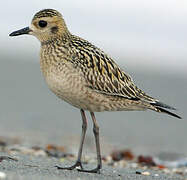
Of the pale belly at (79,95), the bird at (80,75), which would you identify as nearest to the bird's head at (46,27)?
the bird at (80,75)

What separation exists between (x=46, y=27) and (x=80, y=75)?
1.04 metres

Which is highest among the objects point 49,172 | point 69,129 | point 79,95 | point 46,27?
point 46,27

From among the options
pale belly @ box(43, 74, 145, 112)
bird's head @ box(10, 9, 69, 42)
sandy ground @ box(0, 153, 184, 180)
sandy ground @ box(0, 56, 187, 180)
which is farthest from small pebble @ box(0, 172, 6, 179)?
bird's head @ box(10, 9, 69, 42)

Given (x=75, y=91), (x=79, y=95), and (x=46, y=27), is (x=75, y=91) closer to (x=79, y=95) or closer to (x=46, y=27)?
(x=79, y=95)

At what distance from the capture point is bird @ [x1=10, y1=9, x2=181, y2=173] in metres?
8.51

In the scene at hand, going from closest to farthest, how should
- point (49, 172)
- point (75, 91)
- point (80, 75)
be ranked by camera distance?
point (49, 172) < point (75, 91) < point (80, 75)

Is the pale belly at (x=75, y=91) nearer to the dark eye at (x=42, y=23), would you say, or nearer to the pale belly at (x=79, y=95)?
the pale belly at (x=79, y=95)

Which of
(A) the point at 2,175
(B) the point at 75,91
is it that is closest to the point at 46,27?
(B) the point at 75,91

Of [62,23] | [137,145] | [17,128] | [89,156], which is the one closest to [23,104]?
[17,128]

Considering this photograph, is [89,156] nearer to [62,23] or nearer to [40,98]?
[62,23]

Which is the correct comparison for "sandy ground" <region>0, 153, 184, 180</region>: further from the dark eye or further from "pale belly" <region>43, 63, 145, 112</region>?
the dark eye

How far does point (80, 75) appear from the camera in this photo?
8547mm

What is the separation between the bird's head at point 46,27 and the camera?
29.9 feet

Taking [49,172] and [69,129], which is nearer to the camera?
[49,172]
